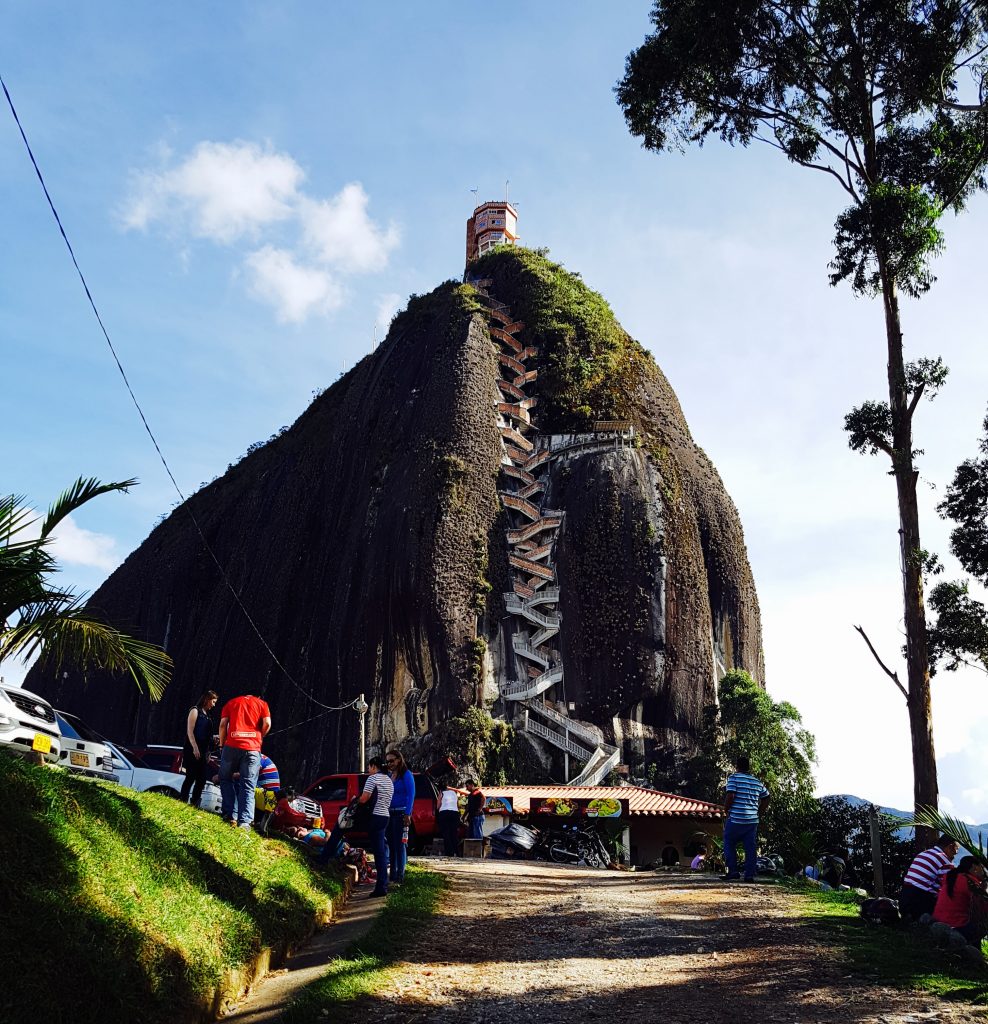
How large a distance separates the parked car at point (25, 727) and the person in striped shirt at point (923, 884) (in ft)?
29.7

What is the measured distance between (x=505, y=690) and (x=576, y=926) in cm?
3894

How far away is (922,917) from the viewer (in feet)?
32.2

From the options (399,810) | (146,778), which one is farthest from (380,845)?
(146,778)

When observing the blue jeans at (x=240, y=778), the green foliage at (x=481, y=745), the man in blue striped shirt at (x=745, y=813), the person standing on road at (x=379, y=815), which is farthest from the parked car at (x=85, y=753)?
the green foliage at (x=481, y=745)

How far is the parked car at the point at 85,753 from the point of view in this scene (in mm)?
13664

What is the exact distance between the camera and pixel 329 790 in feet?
72.4

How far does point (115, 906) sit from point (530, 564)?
4592cm

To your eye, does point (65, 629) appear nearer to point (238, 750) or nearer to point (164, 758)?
point (238, 750)

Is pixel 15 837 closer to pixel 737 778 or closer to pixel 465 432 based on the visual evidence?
pixel 737 778

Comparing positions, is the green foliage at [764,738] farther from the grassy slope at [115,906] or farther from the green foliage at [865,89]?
the grassy slope at [115,906]

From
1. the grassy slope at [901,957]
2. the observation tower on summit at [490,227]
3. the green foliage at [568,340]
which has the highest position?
the observation tower on summit at [490,227]

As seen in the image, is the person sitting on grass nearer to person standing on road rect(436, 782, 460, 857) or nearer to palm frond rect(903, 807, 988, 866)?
palm frond rect(903, 807, 988, 866)

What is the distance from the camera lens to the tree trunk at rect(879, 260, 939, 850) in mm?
15641

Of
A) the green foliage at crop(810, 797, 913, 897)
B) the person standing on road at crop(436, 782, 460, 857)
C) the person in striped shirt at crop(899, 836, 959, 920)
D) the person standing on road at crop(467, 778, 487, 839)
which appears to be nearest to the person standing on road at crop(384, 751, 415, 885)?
the person in striped shirt at crop(899, 836, 959, 920)
